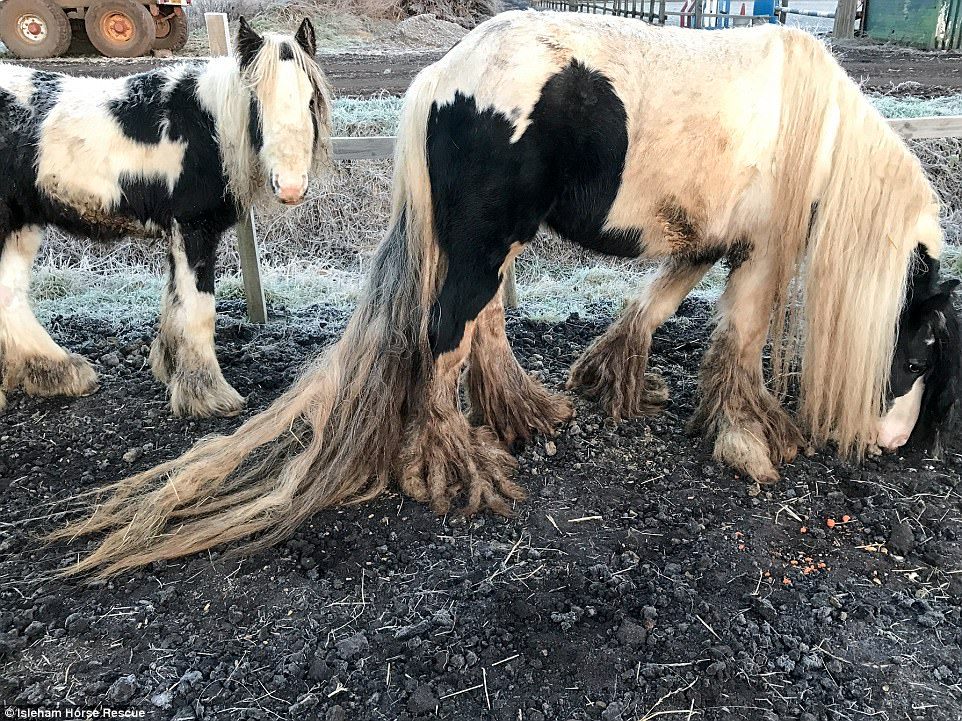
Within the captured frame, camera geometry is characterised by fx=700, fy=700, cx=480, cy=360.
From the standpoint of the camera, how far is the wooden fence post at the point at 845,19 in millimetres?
14172

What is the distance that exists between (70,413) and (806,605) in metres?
3.21

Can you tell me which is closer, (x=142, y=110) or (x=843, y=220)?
(x=843, y=220)

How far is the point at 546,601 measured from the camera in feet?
7.54

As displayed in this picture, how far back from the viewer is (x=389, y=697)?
1950mm

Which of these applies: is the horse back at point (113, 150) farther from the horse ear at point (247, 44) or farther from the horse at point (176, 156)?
the horse ear at point (247, 44)

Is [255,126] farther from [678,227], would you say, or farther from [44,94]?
[678,227]

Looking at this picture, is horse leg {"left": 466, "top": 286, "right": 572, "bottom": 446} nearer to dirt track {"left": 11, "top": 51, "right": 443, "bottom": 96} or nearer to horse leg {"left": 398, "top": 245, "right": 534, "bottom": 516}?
horse leg {"left": 398, "top": 245, "right": 534, "bottom": 516}

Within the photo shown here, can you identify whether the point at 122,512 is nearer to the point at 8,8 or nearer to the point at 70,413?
the point at 70,413

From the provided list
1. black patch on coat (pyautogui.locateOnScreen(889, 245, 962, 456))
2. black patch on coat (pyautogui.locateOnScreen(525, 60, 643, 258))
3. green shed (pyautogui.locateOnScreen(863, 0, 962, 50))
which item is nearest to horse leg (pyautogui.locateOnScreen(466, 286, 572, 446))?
black patch on coat (pyautogui.locateOnScreen(525, 60, 643, 258))

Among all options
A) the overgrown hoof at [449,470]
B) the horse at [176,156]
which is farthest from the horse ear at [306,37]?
the overgrown hoof at [449,470]

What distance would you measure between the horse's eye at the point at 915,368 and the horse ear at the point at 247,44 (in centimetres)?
287

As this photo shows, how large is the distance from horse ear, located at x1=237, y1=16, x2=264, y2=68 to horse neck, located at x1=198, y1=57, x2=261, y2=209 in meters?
0.07

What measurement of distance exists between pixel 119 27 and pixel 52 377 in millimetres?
8758

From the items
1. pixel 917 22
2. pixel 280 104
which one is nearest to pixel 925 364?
pixel 280 104
